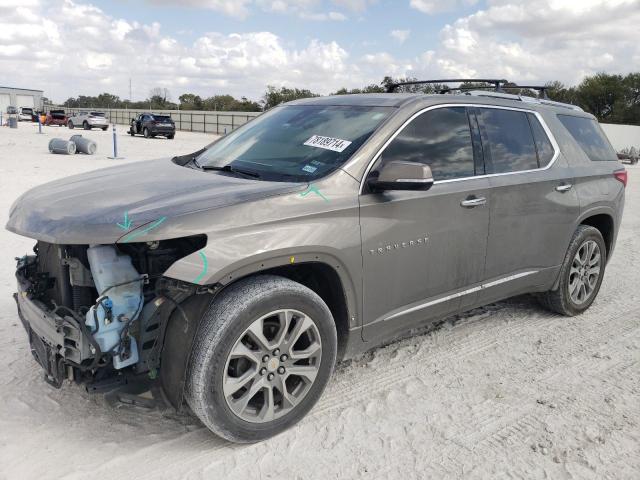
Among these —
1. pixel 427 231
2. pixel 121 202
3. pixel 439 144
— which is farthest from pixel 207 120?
pixel 121 202

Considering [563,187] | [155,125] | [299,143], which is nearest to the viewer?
[299,143]

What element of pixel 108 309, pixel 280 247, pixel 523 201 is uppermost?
pixel 523 201

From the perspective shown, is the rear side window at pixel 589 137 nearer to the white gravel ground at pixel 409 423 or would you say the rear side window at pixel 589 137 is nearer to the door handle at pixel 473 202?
the door handle at pixel 473 202

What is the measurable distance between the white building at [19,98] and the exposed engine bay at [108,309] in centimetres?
9612

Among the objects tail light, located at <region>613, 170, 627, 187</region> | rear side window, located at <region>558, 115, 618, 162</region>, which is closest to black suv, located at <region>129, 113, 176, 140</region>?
rear side window, located at <region>558, 115, 618, 162</region>

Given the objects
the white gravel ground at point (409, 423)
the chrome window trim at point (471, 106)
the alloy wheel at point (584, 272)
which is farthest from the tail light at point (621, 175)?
the white gravel ground at point (409, 423)

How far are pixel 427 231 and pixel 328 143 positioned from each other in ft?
2.66

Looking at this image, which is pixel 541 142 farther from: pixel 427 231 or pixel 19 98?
pixel 19 98

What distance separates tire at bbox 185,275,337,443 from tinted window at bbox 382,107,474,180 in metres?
1.05

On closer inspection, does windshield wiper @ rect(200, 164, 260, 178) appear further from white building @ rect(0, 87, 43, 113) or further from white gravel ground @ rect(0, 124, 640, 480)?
white building @ rect(0, 87, 43, 113)

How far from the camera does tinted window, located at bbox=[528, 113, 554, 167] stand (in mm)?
4309

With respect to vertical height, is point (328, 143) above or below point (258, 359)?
above

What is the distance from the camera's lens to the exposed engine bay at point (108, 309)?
2619 mm

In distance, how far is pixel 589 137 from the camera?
4.89m
